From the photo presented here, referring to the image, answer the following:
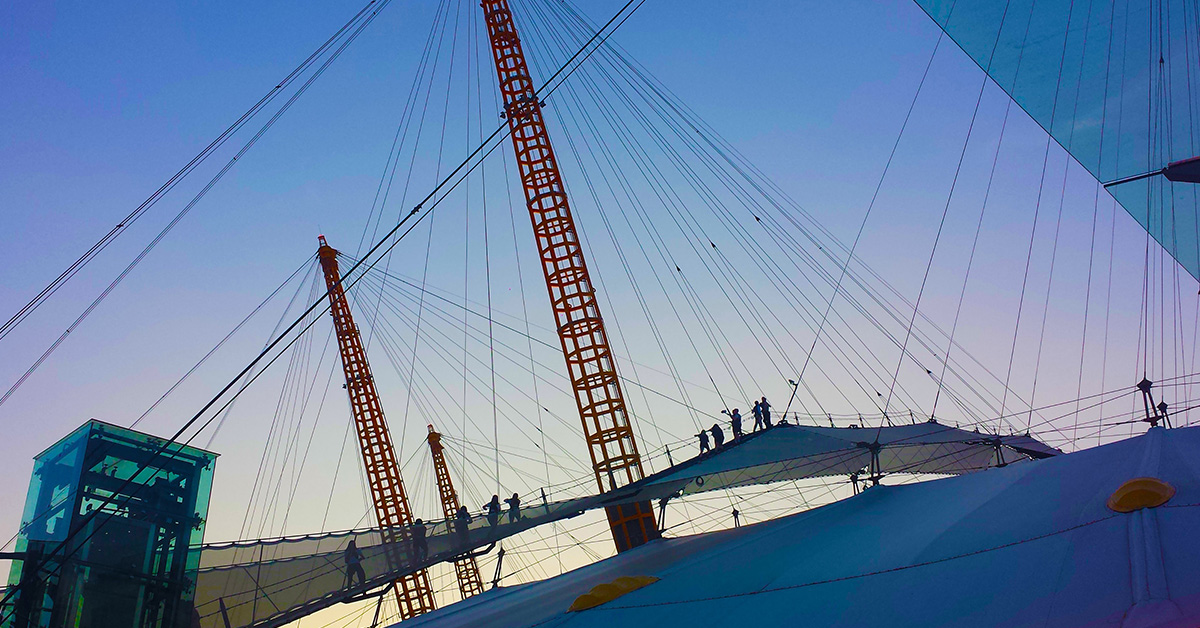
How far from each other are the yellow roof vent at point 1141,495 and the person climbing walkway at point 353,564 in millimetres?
16658

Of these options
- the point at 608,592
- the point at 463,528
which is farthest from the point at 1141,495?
the point at 463,528

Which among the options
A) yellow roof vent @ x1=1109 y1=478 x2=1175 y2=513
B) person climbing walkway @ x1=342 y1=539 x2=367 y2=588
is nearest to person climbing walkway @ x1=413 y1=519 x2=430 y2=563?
person climbing walkway @ x1=342 y1=539 x2=367 y2=588

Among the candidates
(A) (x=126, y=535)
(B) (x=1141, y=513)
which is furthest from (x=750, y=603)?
(A) (x=126, y=535)

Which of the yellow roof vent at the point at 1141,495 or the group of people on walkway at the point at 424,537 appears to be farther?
the group of people on walkway at the point at 424,537

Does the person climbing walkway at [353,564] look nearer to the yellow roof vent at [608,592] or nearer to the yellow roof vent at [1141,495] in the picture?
the yellow roof vent at [608,592]

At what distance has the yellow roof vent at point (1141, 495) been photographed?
8.90 m

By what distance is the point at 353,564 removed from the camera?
67.9ft

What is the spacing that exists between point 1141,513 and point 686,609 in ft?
18.8

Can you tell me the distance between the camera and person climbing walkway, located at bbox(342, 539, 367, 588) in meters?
20.6

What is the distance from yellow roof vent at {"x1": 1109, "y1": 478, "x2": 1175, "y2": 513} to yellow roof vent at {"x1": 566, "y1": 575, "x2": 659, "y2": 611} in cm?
730

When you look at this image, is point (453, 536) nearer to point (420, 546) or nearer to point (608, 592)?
point (420, 546)

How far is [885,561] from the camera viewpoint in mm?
10797

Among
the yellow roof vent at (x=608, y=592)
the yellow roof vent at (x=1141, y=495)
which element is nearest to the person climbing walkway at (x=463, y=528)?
the yellow roof vent at (x=608, y=592)

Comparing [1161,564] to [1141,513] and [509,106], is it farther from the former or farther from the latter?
[509,106]
